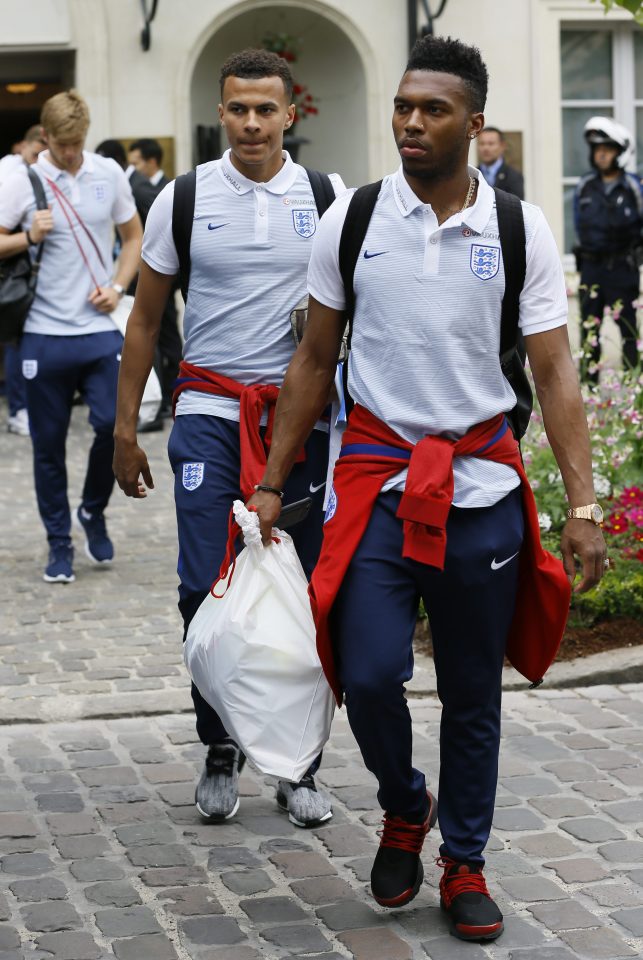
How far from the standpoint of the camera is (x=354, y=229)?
152 inches

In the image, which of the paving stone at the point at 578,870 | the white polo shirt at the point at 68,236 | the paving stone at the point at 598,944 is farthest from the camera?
the white polo shirt at the point at 68,236

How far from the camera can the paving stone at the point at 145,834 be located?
4641 millimetres

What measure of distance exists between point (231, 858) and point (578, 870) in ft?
3.02

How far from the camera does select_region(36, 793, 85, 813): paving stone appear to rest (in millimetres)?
4906

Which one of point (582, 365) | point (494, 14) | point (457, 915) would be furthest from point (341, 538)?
point (494, 14)

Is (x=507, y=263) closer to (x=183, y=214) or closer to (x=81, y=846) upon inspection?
(x=183, y=214)

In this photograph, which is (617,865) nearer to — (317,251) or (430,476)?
(430,476)

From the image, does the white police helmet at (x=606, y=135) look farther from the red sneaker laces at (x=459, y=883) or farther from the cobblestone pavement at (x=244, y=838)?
the red sneaker laces at (x=459, y=883)

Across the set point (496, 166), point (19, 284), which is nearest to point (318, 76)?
point (496, 166)

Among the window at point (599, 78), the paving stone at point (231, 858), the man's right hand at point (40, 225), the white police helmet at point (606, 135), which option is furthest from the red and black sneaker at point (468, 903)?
the window at point (599, 78)

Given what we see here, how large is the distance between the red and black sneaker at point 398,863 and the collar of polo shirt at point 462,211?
1.43m

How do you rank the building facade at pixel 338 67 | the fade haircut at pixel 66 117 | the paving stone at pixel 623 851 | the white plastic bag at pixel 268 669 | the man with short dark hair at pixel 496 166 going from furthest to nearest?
1. the building facade at pixel 338 67
2. the man with short dark hair at pixel 496 166
3. the fade haircut at pixel 66 117
4. the paving stone at pixel 623 851
5. the white plastic bag at pixel 268 669

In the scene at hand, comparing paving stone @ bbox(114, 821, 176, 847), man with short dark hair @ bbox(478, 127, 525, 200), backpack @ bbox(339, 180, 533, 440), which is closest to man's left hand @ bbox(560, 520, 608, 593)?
backpack @ bbox(339, 180, 533, 440)

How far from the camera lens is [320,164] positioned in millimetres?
16312
